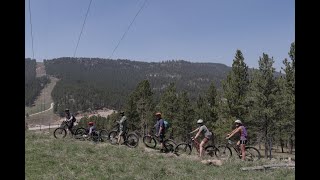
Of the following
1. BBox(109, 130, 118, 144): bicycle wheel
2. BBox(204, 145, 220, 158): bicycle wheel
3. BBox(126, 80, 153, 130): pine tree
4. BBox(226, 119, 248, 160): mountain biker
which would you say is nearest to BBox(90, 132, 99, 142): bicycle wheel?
BBox(109, 130, 118, 144): bicycle wheel

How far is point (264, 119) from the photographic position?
39094 millimetres

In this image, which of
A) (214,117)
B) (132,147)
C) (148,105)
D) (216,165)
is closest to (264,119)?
(214,117)

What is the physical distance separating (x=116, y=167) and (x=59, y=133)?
1032 centimetres

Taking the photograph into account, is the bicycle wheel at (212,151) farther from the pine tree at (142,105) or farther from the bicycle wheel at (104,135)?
the pine tree at (142,105)

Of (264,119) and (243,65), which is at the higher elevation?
(243,65)

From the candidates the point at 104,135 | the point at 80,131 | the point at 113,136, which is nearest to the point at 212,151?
the point at 113,136

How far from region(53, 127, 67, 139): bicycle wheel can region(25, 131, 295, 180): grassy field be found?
489 cm

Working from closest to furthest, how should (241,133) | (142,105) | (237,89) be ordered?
(241,133) → (237,89) → (142,105)

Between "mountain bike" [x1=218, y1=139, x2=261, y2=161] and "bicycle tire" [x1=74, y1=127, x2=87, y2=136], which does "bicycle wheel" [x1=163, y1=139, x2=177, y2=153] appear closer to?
"mountain bike" [x1=218, y1=139, x2=261, y2=161]

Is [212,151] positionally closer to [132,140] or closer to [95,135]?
[132,140]

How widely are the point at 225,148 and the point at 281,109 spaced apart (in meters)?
21.7

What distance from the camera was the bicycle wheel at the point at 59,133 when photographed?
22.9 metres

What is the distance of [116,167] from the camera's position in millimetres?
13805
